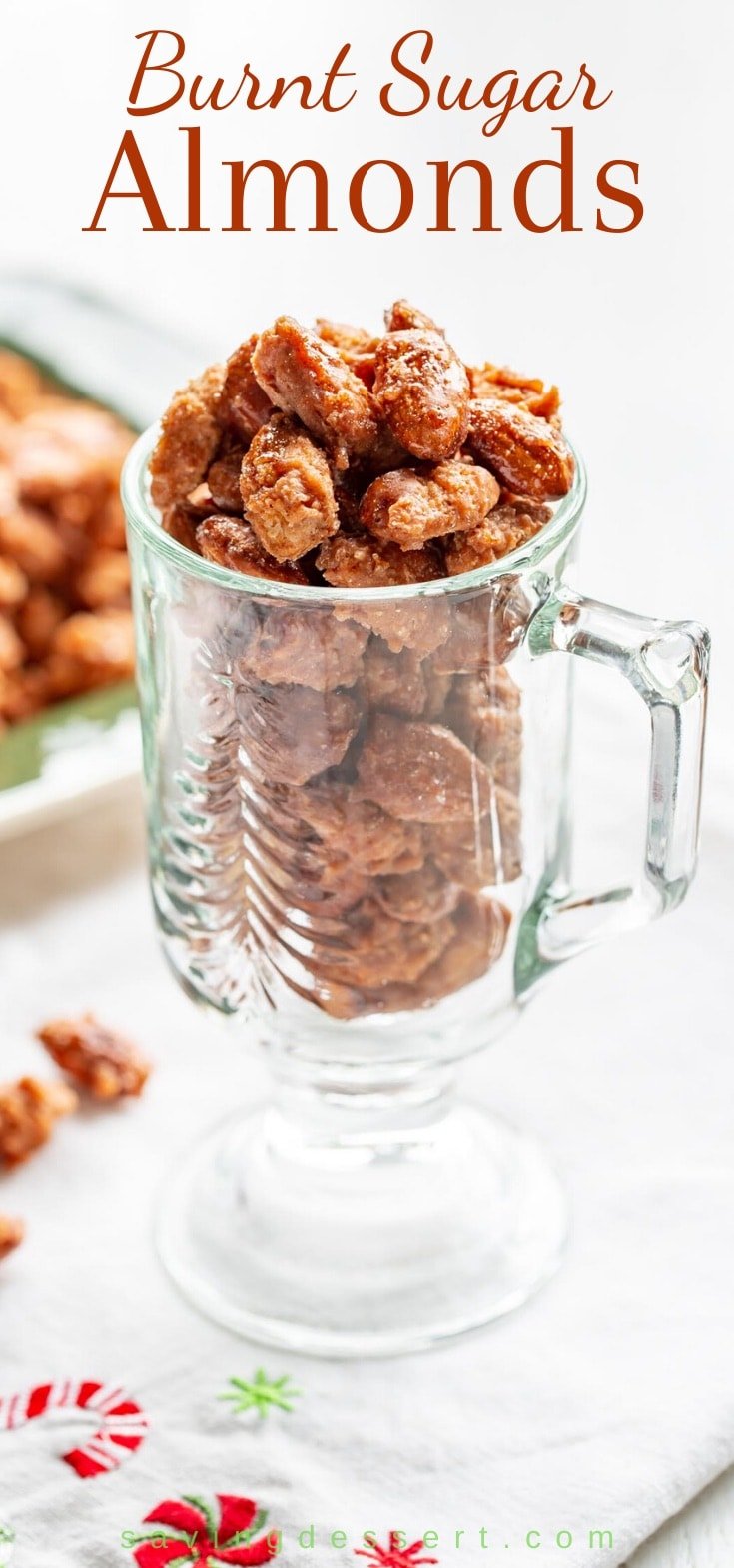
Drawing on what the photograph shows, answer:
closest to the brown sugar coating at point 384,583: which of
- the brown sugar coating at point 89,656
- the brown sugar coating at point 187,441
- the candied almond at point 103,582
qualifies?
the brown sugar coating at point 187,441

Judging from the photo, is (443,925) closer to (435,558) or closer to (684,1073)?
(435,558)

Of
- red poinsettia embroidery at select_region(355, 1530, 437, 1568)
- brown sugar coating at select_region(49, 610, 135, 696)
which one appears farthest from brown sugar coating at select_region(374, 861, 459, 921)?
brown sugar coating at select_region(49, 610, 135, 696)

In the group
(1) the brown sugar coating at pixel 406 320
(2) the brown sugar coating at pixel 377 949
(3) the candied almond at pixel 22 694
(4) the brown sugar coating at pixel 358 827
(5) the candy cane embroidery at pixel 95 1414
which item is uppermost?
(1) the brown sugar coating at pixel 406 320

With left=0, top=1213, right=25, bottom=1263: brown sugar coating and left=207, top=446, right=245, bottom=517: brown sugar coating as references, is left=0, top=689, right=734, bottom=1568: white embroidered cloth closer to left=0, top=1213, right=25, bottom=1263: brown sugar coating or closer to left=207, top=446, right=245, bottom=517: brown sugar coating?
left=0, top=1213, right=25, bottom=1263: brown sugar coating

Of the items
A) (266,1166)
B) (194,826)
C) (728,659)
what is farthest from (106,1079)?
(728,659)

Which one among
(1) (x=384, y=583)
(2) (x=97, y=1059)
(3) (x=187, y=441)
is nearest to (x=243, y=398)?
(3) (x=187, y=441)

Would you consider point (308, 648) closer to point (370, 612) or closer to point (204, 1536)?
point (370, 612)

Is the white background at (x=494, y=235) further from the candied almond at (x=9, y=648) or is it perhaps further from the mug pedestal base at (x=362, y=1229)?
the mug pedestal base at (x=362, y=1229)
